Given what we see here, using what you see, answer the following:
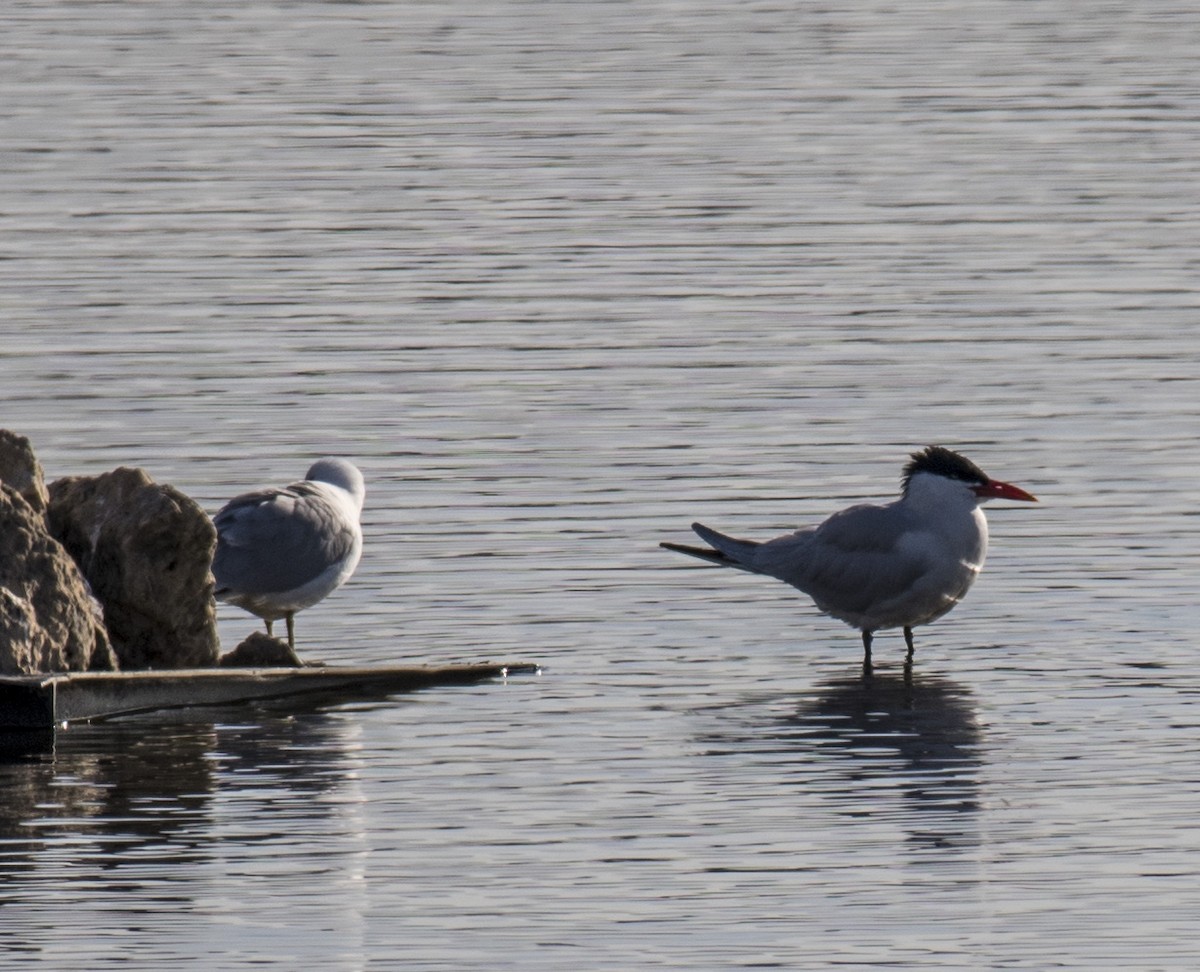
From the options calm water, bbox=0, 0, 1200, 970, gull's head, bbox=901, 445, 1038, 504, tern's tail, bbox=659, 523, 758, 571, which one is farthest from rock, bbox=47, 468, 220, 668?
gull's head, bbox=901, 445, 1038, 504

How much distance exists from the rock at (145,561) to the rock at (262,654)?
4.8 inches

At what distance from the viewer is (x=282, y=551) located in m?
14.7

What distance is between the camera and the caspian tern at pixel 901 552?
14609 mm

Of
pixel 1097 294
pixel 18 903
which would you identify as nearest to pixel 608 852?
pixel 18 903

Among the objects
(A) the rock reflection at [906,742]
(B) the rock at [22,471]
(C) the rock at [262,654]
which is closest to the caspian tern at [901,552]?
(A) the rock reflection at [906,742]

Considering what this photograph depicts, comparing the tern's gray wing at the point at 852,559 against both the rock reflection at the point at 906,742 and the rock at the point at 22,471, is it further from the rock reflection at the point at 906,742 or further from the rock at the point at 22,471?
the rock at the point at 22,471

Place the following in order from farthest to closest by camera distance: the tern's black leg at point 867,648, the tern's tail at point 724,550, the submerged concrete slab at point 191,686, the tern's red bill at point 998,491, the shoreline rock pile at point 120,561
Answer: the tern's tail at point 724,550 → the tern's red bill at point 998,491 → the tern's black leg at point 867,648 → the shoreline rock pile at point 120,561 → the submerged concrete slab at point 191,686

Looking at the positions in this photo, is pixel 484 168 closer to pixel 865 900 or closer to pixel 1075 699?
pixel 1075 699

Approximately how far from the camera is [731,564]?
15438 mm

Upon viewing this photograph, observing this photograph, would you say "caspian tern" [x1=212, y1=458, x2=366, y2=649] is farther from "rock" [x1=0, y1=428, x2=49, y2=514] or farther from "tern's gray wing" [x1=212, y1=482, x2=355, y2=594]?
"rock" [x1=0, y1=428, x2=49, y2=514]

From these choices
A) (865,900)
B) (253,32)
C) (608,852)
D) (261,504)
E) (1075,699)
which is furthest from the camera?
(253,32)

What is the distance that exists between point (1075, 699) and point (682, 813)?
2.73 meters

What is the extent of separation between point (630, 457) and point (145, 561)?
585 cm

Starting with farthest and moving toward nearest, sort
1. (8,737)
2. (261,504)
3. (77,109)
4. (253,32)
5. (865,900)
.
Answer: (253,32) < (77,109) < (261,504) < (8,737) < (865,900)
